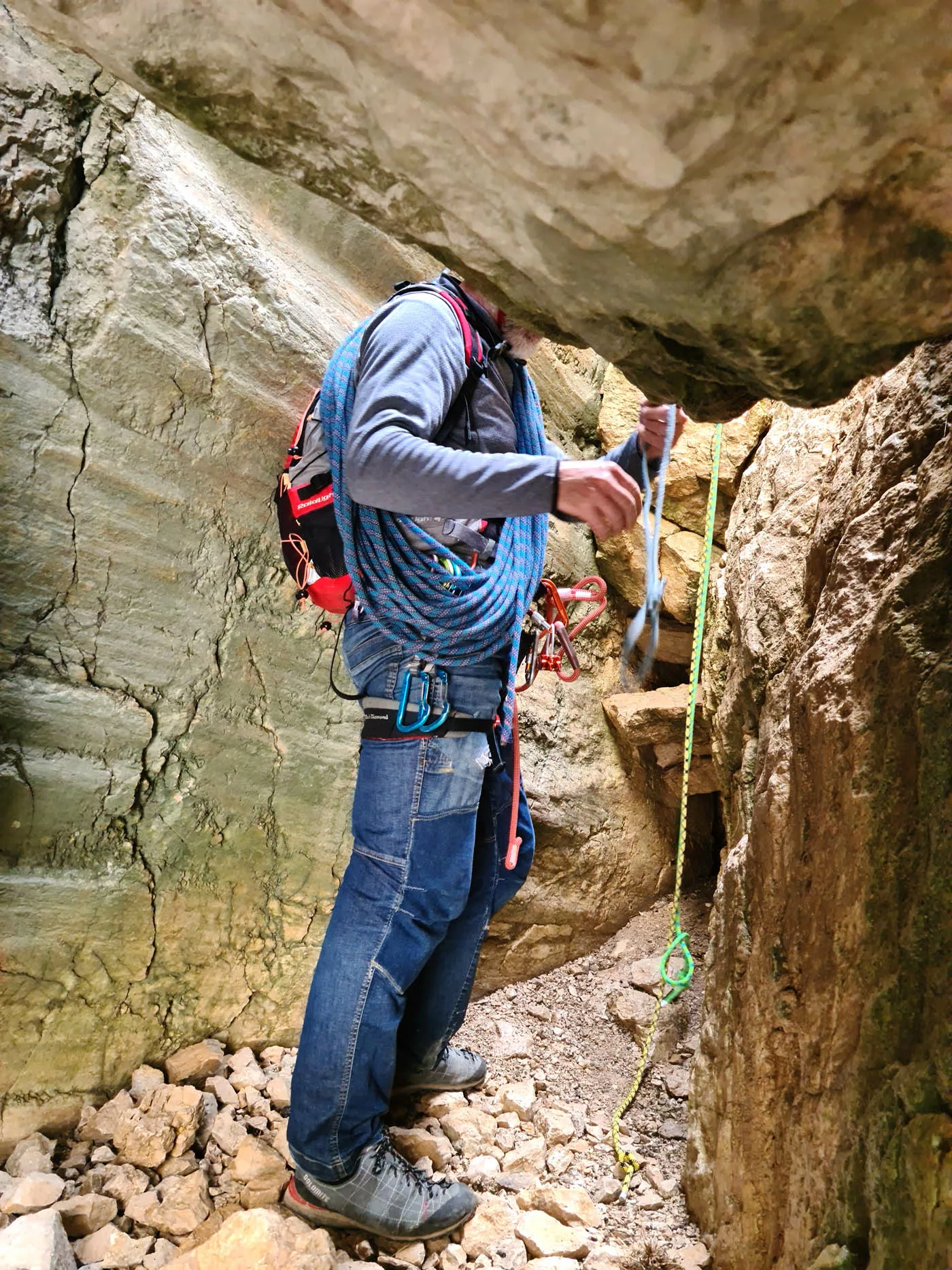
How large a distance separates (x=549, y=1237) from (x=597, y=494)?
1509mm

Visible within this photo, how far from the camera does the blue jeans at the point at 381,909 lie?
5.30 ft

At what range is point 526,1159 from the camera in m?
1.95

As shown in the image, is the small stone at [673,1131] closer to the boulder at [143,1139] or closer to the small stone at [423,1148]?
the small stone at [423,1148]

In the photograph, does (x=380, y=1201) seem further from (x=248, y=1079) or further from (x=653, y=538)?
(x=653, y=538)

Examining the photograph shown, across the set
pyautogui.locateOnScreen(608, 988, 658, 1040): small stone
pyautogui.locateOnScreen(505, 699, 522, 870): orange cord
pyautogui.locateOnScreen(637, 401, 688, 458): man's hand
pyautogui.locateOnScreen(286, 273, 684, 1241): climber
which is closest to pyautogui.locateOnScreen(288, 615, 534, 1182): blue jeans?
pyautogui.locateOnScreen(286, 273, 684, 1241): climber

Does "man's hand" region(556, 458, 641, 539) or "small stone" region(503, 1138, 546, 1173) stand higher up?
"man's hand" region(556, 458, 641, 539)

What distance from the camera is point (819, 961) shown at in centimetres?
132

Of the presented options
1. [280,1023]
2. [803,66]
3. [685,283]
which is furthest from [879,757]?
[280,1023]

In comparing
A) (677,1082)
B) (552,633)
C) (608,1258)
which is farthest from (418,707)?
(677,1082)

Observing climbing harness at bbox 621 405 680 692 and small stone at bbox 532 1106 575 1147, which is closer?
climbing harness at bbox 621 405 680 692

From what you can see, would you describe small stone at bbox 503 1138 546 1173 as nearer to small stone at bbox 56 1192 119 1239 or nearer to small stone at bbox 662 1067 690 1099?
small stone at bbox 662 1067 690 1099

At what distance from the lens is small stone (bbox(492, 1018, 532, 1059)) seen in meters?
2.39

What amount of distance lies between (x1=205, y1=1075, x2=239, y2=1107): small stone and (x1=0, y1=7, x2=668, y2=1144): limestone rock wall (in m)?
0.15

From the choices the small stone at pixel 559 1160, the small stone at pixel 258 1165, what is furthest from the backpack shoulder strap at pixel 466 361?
the small stone at pixel 559 1160
